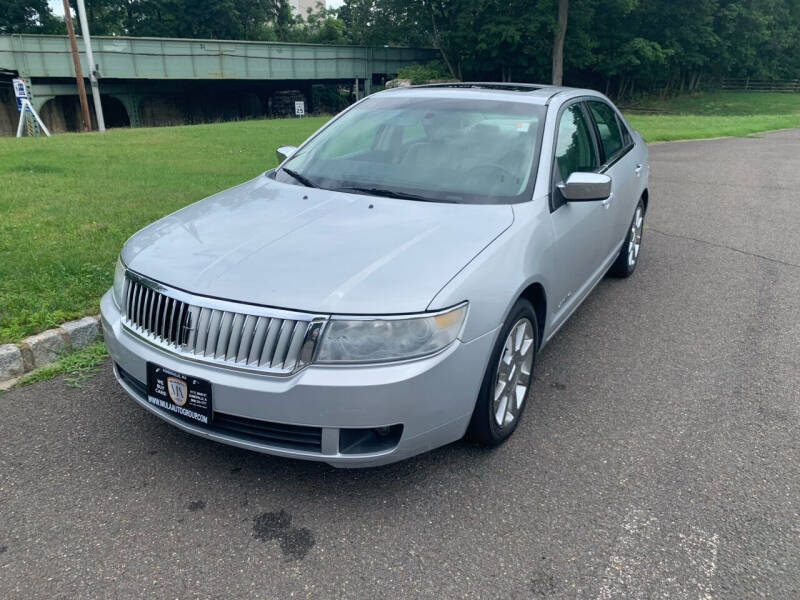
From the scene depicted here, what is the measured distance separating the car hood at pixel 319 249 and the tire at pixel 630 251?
2.71 metres

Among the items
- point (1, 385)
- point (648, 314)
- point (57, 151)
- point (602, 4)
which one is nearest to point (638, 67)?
point (602, 4)

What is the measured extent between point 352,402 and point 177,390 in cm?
76

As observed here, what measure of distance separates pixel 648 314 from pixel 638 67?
1829 inches

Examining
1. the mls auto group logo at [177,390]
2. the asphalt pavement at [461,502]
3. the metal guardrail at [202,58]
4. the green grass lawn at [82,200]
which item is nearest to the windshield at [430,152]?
the asphalt pavement at [461,502]

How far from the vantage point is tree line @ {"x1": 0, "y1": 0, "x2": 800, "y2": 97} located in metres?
42.3

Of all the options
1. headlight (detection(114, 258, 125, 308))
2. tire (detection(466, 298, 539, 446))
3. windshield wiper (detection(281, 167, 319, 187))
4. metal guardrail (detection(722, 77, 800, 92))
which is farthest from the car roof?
metal guardrail (detection(722, 77, 800, 92))

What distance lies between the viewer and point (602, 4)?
4103 centimetres

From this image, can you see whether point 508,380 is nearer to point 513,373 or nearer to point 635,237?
point 513,373

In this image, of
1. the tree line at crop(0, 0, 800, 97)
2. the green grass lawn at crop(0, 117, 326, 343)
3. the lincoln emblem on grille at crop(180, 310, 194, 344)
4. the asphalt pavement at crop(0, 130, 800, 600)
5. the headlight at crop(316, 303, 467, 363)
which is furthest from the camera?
the tree line at crop(0, 0, 800, 97)

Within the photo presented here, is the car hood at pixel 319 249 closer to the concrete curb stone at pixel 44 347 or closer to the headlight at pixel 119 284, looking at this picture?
the headlight at pixel 119 284

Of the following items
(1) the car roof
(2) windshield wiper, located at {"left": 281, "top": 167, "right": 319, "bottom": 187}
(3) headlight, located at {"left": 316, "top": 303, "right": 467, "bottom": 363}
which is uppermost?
(1) the car roof

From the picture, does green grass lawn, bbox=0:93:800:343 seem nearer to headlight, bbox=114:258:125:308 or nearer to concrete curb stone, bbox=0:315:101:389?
concrete curb stone, bbox=0:315:101:389

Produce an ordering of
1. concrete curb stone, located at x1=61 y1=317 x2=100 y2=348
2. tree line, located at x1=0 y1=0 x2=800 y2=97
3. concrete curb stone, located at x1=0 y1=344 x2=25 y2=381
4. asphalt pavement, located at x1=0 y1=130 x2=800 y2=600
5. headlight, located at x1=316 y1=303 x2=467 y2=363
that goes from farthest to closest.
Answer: tree line, located at x1=0 y1=0 x2=800 y2=97
concrete curb stone, located at x1=61 y1=317 x2=100 y2=348
concrete curb stone, located at x1=0 y1=344 x2=25 y2=381
headlight, located at x1=316 y1=303 x2=467 y2=363
asphalt pavement, located at x1=0 y1=130 x2=800 y2=600

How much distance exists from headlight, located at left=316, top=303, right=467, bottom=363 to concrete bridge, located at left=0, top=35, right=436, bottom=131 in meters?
33.3
